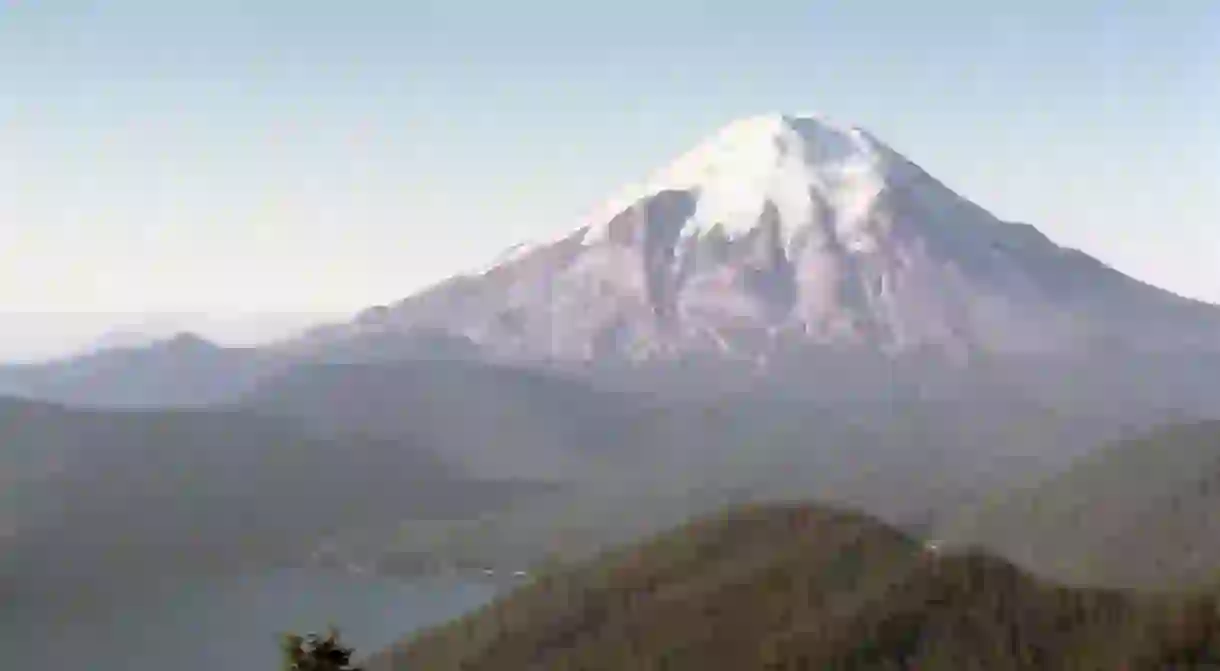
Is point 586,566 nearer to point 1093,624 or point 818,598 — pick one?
point 818,598

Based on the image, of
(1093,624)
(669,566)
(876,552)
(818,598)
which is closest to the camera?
(1093,624)

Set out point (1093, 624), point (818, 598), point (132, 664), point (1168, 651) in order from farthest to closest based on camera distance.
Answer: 1. point (132, 664)
2. point (818, 598)
3. point (1093, 624)
4. point (1168, 651)

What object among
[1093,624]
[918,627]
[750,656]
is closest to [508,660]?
[750,656]

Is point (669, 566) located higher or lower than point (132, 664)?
higher

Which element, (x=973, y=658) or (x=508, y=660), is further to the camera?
(x=508, y=660)

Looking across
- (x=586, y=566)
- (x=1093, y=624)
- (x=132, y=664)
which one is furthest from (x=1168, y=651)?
(x=132, y=664)

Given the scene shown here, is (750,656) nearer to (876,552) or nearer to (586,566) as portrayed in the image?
(876,552)
